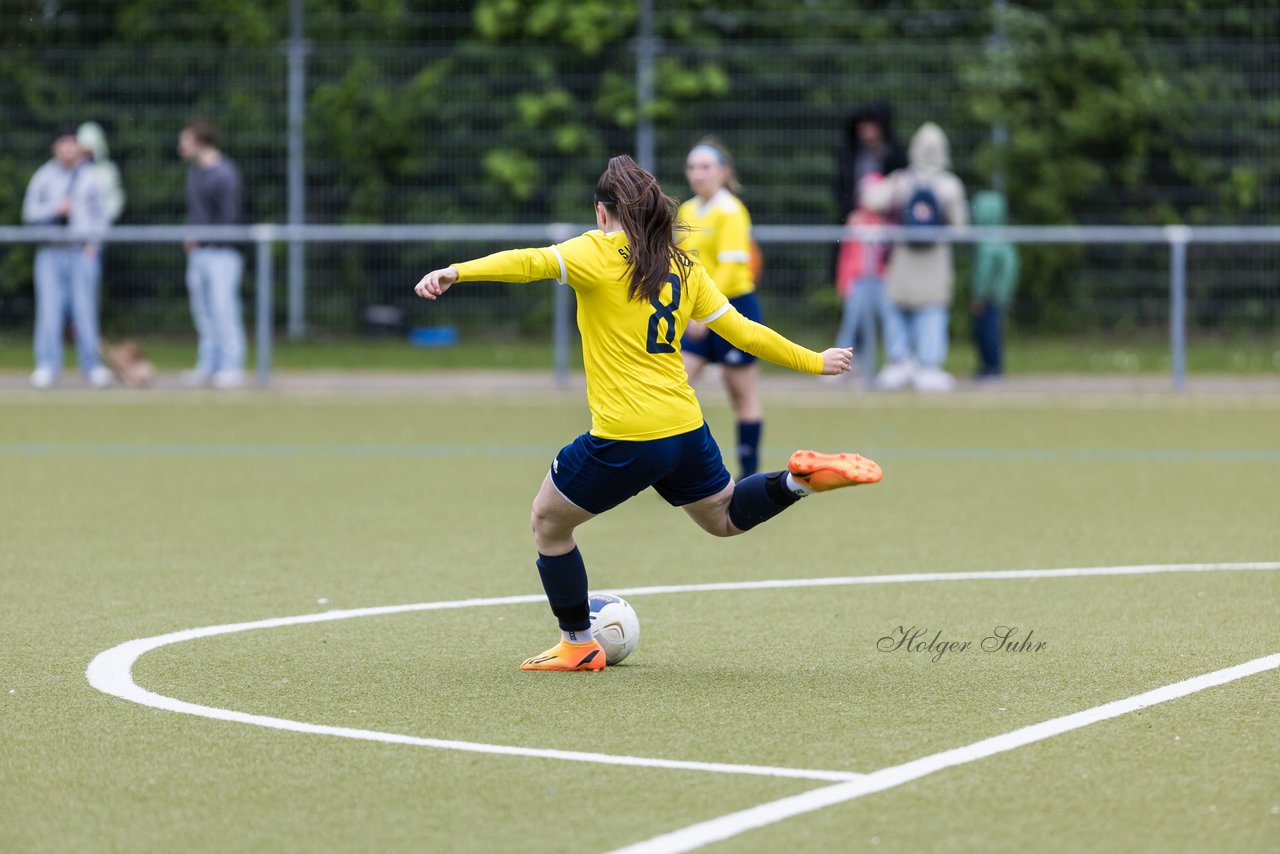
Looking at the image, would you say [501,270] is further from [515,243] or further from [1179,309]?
[515,243]

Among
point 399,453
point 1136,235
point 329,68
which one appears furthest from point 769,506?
point 329,68

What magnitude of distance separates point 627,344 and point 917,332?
11.4 m

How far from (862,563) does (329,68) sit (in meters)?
14.1

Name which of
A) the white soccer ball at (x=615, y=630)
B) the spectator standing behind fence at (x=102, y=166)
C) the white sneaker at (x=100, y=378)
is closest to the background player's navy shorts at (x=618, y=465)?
the white soccer ball at (x=615, y=630)

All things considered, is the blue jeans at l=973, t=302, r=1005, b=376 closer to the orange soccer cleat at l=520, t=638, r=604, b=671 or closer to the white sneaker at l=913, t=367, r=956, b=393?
the white sneaker at l=913, t=367, r=956, b=393

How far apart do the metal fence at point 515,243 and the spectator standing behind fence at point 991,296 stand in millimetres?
135

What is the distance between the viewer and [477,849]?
4410 millimetres

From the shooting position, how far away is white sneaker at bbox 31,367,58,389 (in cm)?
1802

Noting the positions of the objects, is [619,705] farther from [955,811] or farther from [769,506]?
[955,811]

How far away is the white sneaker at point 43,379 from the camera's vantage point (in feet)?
59.1

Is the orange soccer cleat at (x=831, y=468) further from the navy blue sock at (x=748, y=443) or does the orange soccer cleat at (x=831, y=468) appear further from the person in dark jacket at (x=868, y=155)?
the person in dark jacket at (x=868, y=155)

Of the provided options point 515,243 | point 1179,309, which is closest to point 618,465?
point 1179,309

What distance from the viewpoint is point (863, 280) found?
1777cm

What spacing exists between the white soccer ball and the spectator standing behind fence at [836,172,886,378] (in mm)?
11132
